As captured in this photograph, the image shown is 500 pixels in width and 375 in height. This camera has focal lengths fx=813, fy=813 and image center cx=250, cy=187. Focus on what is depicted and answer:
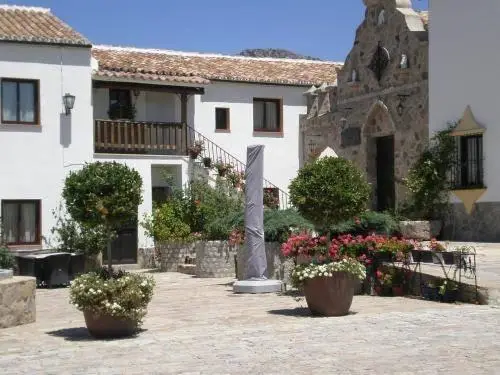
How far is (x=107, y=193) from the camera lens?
13062 mm

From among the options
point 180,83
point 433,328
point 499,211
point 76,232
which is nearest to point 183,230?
point 76,232

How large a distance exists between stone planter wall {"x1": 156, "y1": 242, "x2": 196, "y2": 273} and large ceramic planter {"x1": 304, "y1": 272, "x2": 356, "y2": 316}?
11.3 m

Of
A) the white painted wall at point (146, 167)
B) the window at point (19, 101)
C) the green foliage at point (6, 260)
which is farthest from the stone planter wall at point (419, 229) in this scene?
the window at point (19, 101)

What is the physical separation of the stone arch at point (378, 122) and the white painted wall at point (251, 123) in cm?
428

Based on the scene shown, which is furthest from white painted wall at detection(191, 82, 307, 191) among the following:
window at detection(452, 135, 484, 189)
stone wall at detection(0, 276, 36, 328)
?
stone wall at detection(0, 276, 36, 328)

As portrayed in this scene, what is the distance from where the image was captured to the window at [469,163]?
Answer: 20125 millimetres

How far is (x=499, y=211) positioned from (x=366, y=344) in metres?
11.5

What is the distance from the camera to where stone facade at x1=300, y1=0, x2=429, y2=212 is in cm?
2217

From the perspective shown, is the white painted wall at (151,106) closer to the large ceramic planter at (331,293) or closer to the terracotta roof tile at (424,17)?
the terracotta roof tile at (424,17)

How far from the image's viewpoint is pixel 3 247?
63.3 feet

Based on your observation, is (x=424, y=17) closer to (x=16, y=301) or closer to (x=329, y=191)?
(x=329, y=191)

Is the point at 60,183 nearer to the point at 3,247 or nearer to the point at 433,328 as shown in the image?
the point at 3,247

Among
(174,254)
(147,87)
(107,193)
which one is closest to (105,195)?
(107,193)

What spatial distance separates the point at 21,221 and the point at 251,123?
353 inches
